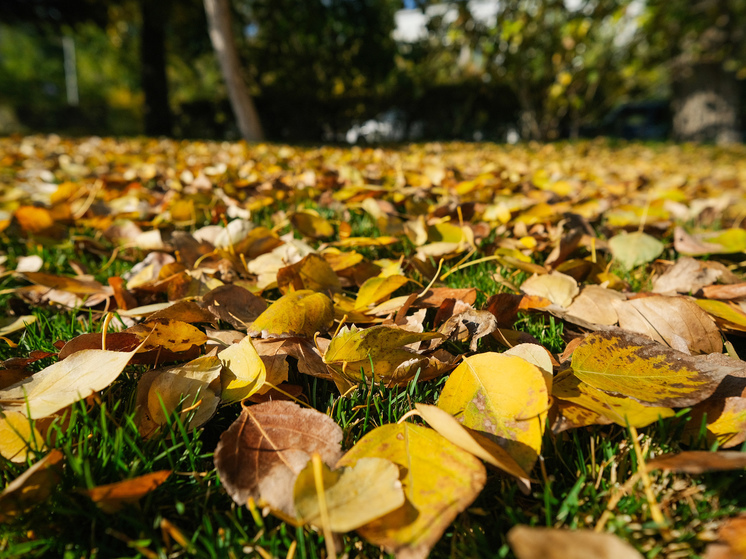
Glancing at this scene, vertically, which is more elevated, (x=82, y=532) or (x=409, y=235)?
(x=409, y=235)

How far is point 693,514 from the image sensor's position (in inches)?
18.5

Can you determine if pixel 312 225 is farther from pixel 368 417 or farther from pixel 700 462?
pixel 700 462

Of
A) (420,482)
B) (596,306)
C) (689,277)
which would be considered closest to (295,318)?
(420,482)

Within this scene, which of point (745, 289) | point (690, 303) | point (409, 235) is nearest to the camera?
point (690, 303)

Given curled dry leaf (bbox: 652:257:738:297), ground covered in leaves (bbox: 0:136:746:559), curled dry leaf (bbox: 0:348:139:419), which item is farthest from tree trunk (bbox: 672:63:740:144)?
curled dry leaf (bbox: 0:348:139:419)

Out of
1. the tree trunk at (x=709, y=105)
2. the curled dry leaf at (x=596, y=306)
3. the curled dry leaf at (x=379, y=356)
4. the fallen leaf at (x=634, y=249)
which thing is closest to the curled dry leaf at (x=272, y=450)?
the curled dry leaf at (x=379, y=356)

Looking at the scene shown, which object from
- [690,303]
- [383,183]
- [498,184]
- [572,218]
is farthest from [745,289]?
[383,183]

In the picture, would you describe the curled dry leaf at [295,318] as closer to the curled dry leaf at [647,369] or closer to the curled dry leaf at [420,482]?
the curled dry leaf at [420,482]

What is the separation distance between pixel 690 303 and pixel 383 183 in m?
1.64

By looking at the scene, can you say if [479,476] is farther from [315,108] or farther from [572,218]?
[315,108]

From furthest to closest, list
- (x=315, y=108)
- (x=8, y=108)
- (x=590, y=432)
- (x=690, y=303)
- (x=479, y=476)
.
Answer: (x=8, y=108) → (x=315, y=108) → (x=690, y=303) → (x=590, y=432) → (x=479, y=476)

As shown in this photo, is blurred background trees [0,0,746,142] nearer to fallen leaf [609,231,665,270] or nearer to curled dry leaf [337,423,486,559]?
fallen leaf [609,231,665,270]

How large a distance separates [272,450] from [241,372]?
0.48ft

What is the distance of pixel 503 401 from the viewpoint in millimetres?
546
